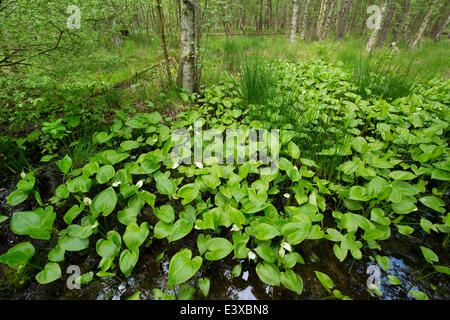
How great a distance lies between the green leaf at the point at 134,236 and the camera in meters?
1.11

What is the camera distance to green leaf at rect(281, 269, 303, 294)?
1.01 metres

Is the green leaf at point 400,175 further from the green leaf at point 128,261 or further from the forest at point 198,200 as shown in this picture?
the green leaf at point 128,261

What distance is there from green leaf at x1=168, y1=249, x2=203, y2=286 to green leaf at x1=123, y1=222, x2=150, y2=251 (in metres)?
0.24

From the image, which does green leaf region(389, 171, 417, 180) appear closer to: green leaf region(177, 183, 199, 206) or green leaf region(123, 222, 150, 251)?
green leaf region(177, 183, 199, 206)

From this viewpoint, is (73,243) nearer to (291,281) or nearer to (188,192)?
(188,192)

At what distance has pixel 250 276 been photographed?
1.18 meters

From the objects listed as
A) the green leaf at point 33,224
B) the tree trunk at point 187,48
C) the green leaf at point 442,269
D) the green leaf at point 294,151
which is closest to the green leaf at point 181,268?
the green leaf at point 33,224

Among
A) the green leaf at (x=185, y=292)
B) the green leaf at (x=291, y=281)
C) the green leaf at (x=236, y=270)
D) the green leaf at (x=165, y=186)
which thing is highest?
the green leaf at (x=165, y=186)

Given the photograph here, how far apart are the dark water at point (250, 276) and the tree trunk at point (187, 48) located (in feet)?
6.77

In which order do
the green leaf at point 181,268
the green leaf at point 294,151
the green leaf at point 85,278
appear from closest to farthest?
the green leaf at point 181,268, the green leaf at point 85,278, the green leaf at point 294,151

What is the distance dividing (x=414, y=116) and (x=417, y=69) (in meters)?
2.98
